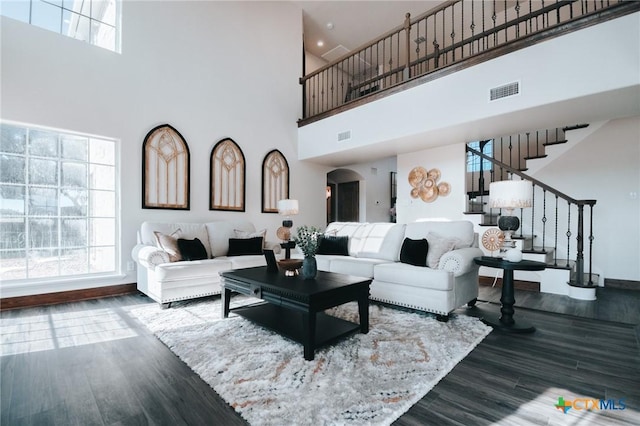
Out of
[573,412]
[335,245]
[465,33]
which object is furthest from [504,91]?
[465,33]

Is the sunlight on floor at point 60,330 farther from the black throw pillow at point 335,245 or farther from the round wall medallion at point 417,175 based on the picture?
the round wall medallion at point 417,175

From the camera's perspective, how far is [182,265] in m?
3.63

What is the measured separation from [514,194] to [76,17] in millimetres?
5935

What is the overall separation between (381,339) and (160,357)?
1752mm

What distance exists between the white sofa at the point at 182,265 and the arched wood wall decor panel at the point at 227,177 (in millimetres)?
815

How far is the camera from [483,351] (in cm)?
244

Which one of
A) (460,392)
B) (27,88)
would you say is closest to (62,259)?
(27,88)

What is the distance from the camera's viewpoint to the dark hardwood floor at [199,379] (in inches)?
64.1

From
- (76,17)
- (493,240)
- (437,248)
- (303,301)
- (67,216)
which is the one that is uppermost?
(76,17)

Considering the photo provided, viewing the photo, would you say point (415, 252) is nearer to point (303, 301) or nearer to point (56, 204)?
point (303, 301)

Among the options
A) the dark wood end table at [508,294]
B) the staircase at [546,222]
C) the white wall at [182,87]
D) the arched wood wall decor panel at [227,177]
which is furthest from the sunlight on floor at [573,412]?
the arched wood wall decor panel at [227,177]

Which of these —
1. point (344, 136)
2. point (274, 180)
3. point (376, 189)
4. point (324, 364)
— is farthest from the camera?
point (376, 189)

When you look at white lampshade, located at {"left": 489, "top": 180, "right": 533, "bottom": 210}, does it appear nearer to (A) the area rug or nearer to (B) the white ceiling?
(A) the area rug

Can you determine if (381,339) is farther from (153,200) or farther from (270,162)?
(270,162)
